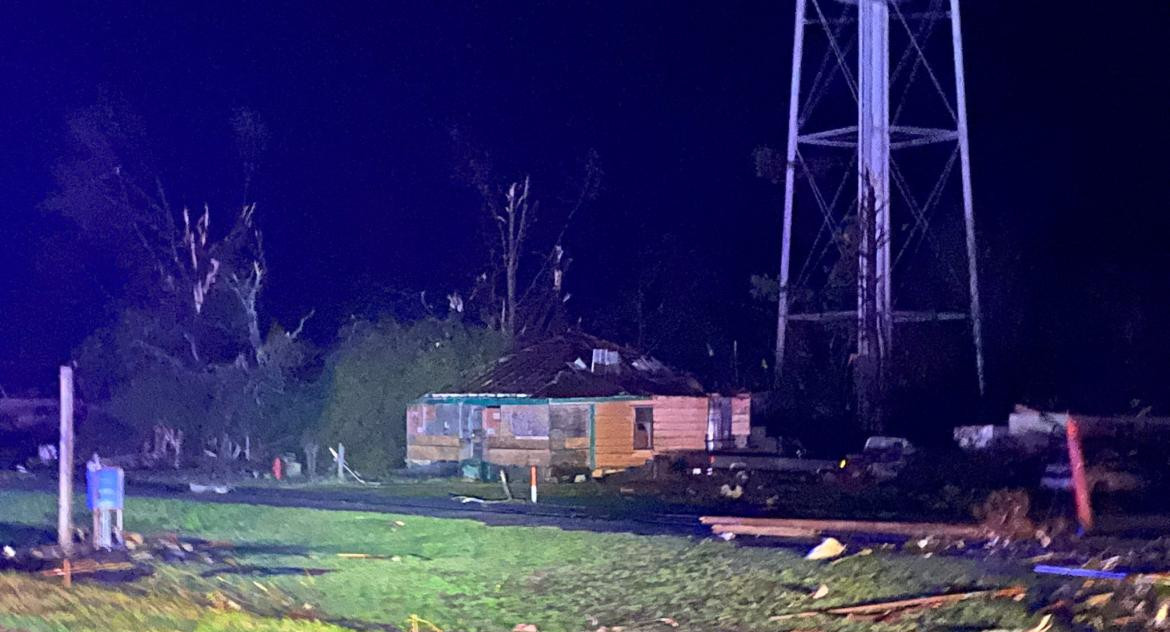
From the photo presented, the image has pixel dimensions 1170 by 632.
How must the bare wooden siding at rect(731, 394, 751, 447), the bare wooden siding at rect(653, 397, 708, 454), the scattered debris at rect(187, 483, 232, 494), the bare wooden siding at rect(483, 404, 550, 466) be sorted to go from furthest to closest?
1. the bare wooden siding at rect(731, 394, 751, 447)
2. the bare wooden siding at rect(653, 397, 708, 454)
3. the bare wooden siding at rect(483, 404, 550, 466)
4. the scattered debris at rect(187, 483, 232, 494)

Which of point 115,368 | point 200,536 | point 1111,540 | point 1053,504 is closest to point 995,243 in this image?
point 1053,504

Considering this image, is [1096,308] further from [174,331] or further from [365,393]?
[174,331]

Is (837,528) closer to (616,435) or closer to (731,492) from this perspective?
(731,492)

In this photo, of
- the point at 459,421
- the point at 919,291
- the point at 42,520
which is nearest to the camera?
the point at 42,520

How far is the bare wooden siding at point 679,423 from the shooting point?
36.2 metres

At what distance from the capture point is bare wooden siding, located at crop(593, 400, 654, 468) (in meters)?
34.5

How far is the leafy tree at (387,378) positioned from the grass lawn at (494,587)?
54.8 feet

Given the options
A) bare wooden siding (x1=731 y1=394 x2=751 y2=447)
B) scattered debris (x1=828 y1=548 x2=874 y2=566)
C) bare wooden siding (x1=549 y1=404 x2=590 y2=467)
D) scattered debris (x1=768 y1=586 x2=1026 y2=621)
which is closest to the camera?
scattered debris (x1=768 y1=586 x2=1026 y2=621)

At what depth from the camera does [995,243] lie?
41.8 m

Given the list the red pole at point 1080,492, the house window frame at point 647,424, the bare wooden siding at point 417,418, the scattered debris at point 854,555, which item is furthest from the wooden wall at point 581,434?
the scattered debris at point 854,555

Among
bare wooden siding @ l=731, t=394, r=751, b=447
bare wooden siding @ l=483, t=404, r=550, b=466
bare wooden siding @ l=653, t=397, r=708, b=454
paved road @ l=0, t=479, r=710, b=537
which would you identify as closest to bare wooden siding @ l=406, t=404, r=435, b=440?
bare wooden siding @ l=483, t=404, r=550, b=466

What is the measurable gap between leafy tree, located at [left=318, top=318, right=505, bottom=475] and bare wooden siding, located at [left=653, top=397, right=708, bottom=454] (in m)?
6.79

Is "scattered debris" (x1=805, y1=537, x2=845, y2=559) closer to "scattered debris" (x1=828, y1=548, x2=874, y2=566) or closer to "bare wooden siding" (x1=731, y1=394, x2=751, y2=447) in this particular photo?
"scattered debris" (x1=828, y1=548, x2=874, y2=566)

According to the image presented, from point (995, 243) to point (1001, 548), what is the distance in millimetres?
25321
